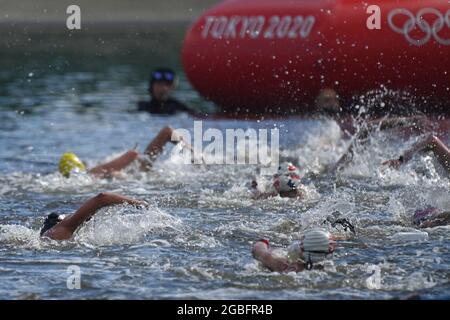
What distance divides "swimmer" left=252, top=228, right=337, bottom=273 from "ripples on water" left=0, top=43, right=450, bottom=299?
0.28ft

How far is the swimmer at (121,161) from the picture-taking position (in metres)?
13.8

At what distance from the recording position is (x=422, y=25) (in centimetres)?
1542

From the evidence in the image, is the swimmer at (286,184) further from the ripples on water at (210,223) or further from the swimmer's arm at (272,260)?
the swimmer's arm at (272,260)

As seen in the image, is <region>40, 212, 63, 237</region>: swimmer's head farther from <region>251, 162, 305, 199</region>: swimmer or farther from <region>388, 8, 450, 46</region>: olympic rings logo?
<region>388, 8, 450, 46</region>: olympic rings logo

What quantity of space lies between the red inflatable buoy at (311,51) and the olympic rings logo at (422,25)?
13 mm

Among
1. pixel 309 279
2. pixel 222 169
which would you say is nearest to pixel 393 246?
pixel 309 279

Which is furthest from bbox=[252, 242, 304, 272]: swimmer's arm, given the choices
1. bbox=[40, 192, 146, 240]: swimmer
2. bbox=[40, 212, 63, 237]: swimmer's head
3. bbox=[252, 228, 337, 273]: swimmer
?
bbox=[40, 212, 63, 237]: swimmer's head

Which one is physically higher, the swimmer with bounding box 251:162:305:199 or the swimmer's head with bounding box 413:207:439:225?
the swimmer with bounding box 251:162:305:199

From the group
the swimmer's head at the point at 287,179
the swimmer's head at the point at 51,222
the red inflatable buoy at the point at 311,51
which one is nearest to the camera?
the swimmer's head at the point at 51,222

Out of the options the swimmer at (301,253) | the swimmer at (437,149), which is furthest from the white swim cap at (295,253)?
the swimmer at (437,149)

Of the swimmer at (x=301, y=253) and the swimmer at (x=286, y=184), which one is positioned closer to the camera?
the swimmer at (x=301, y=253)

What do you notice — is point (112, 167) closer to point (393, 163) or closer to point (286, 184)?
point (286, 184)

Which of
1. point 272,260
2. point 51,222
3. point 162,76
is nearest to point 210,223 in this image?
point 51,222

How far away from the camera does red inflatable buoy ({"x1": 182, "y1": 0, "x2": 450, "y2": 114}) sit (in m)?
15.4
